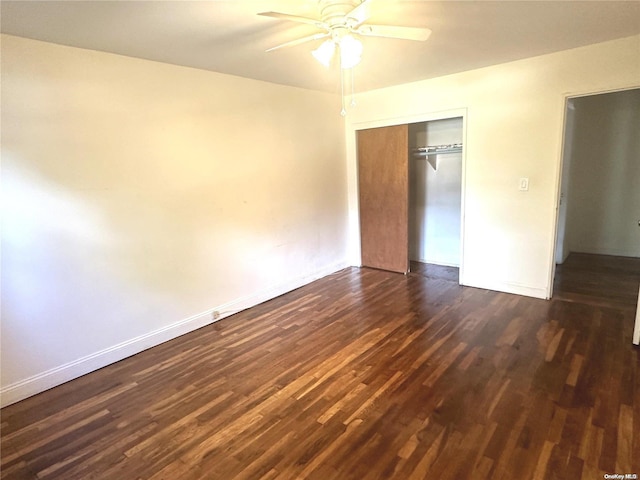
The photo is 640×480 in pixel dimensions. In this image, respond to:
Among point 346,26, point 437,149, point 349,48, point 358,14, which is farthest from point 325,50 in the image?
point 437,149

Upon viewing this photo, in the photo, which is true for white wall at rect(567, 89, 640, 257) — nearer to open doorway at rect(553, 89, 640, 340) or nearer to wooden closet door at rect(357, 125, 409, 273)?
open doorway at rect(553, 89, 640, 340)

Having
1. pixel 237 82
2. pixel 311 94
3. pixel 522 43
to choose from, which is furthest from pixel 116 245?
pixel 522 43

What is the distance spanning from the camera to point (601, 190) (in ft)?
17.1

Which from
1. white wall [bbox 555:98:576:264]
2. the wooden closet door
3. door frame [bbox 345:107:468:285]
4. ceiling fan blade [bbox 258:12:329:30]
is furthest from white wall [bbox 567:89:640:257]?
ceiling fan blade [bbox 258:12:329:30]

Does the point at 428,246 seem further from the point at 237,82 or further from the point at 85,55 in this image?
the point at 85,55

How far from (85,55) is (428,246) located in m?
4.52

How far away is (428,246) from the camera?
528cm

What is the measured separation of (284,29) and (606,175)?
5.23 m

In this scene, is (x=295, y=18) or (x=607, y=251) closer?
(x=295, y=18)

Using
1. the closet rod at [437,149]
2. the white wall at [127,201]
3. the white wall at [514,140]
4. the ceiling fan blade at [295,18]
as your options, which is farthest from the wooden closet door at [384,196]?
the ceiling fan blade at [295,18]

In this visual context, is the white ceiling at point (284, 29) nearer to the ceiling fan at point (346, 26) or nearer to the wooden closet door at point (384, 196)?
the ceiling fan at point (346, 26)

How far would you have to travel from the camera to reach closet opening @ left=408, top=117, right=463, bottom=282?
188 inches

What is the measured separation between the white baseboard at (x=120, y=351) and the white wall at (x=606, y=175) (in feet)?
15.2

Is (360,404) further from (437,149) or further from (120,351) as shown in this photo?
(437,149)
